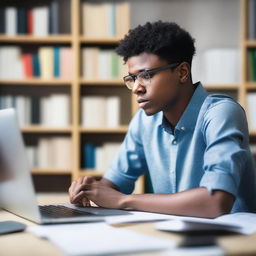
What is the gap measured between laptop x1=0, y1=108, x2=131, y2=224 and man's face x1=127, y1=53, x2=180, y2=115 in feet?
1.45

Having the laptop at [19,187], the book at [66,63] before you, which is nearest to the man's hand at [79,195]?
the laptop at [19,187]

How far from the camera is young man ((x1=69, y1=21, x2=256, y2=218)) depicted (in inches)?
52.0

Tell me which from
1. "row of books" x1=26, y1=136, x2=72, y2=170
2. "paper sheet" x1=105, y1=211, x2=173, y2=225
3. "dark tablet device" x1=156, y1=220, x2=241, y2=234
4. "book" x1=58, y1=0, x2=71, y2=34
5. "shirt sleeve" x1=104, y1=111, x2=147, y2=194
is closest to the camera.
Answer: "dark tablet device" x1=156, y1=220, x2=241, y2=234

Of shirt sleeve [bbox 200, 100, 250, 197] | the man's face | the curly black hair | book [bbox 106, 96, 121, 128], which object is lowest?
book [bbox 106, 96, 121, 128]

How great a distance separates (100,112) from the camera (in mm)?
3650

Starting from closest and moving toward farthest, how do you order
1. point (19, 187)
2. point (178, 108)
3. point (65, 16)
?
point (19, 187)
point (178, 108)
point (65, 16)

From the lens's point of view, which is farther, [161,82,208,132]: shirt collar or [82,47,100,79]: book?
[82,47,100,79]: book

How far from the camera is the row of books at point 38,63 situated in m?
3.61

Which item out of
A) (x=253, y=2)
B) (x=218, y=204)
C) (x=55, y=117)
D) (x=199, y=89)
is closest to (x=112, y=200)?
(x=218, y=204)

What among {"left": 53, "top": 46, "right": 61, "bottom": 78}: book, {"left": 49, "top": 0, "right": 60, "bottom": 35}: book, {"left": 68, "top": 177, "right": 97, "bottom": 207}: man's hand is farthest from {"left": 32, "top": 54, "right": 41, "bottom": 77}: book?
{"left": 68, "top": 177, "right": 97, "bottom": 207}: man's hand

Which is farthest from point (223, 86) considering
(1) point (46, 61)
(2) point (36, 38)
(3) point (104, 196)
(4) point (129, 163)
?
(3) point (104, 196)

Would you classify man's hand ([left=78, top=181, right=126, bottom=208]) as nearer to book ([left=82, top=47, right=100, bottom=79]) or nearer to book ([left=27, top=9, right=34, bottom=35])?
book ([left=82, top=47, right=100, bottom=79])

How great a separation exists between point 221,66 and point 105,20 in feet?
3.08

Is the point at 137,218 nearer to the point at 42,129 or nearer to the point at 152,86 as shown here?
the point at 152,86
